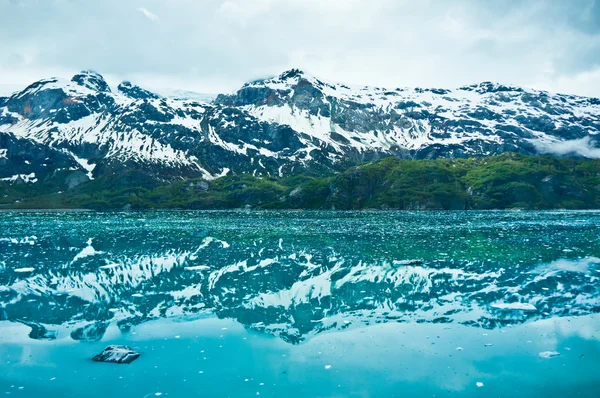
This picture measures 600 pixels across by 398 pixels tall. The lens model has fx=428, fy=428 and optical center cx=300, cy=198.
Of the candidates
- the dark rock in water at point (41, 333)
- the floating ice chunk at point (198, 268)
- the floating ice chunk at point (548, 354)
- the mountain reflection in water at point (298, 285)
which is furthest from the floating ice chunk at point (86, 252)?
the floating ice chunk at point (548, 354)

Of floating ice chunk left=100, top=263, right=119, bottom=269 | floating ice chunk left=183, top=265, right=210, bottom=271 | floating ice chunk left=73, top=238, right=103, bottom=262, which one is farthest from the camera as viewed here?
floating ice chunk left=73, top=238, right=103, bottom=262

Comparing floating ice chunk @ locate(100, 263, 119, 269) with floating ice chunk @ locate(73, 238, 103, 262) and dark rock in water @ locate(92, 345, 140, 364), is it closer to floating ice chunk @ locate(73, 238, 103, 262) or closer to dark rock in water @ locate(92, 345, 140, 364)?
floating ice chunk @ locate(73, 238, 103, 262)

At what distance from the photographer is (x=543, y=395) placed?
1611 cm

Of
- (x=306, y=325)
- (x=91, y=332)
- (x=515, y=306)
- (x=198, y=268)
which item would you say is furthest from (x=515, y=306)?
(x=198, y=268)

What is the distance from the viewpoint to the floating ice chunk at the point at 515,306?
27.7 metres

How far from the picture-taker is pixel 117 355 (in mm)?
20156

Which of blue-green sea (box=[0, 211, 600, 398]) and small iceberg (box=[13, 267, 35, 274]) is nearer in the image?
blue-green sea (box=[0, 211, 600, 398])

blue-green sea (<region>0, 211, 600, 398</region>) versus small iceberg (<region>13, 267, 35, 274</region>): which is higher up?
blue-green sea (<region>0, 211, 600, 398</region>)

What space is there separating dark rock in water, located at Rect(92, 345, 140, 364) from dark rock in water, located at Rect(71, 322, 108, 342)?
10.3 ft

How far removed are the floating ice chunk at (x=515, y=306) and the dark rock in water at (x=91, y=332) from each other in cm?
2463

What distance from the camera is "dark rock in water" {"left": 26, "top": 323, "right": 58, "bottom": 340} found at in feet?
77.5

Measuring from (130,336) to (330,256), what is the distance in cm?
3036

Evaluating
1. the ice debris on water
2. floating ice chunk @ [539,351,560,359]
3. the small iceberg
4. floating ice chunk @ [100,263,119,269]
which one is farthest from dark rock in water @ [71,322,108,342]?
the ice debris on water

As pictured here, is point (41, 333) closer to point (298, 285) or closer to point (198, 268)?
point (298, 285)
